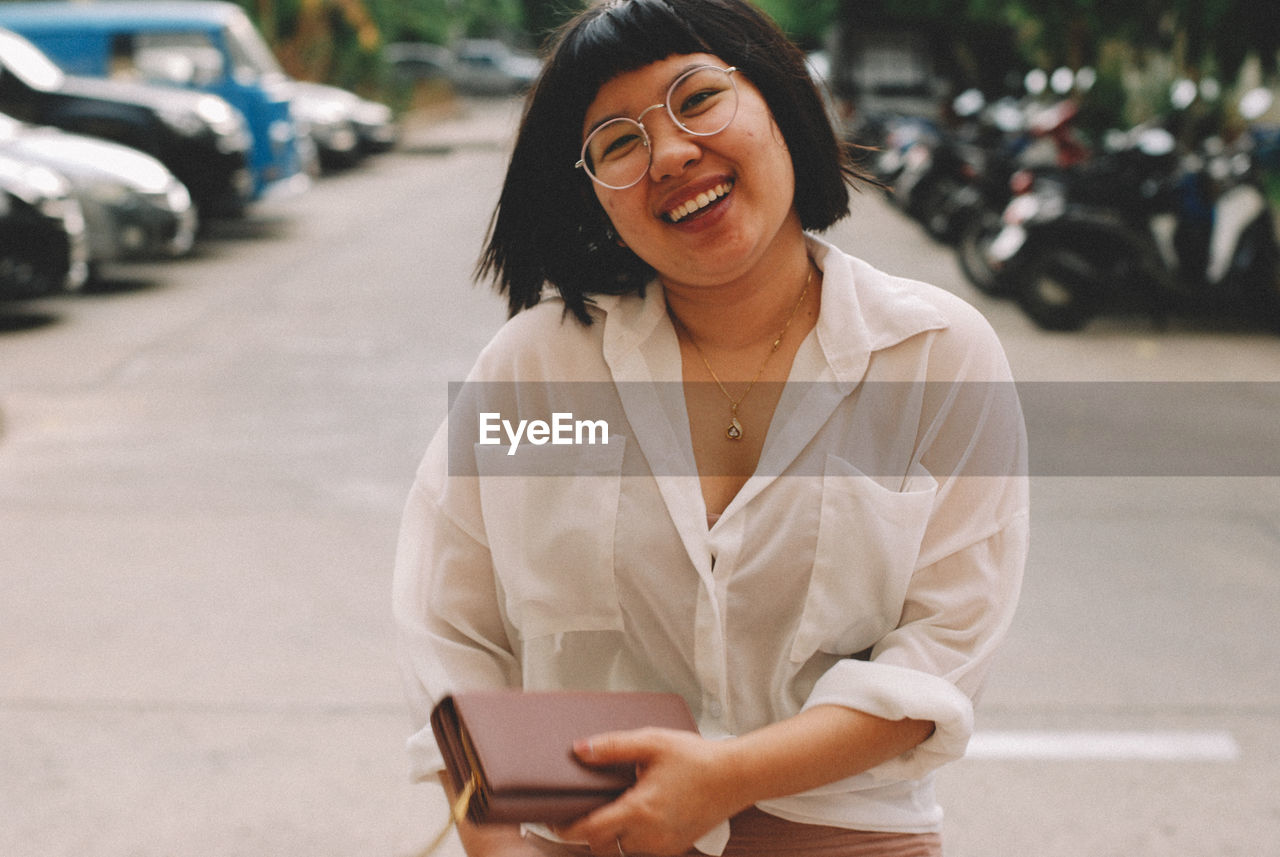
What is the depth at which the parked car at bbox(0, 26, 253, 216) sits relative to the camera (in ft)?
36.4

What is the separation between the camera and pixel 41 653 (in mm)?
3924

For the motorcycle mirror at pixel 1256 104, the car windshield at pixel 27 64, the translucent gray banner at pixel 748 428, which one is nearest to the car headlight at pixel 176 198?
the car windshield at pixel 27 64

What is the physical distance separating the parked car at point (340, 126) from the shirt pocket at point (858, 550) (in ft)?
55.4

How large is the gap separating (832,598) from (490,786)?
0.47 m

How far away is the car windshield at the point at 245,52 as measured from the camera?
1314 cm

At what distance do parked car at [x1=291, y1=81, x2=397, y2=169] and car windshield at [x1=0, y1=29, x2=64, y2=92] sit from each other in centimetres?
582

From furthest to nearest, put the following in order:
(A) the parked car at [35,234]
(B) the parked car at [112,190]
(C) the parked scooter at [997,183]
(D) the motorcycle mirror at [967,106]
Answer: (D) the motorcycle mirror at [967,106]
(B) the parked car at [112,190]
(C) the parked scooter at [997,183]
(A) the parked car at [35,234]

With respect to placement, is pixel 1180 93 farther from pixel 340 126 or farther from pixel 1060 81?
pixel 340 126

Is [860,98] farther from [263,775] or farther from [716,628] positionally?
[716,628]

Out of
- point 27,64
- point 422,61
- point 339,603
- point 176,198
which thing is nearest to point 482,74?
point 422,61

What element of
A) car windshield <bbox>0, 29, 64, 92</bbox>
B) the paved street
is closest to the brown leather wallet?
the paved street

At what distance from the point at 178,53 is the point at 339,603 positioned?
10.1 m

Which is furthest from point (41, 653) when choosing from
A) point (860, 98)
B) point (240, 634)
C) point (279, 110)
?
point (860, 98)

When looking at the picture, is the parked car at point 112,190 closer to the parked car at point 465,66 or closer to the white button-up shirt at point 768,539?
the white button-up shirt at point 768,539
